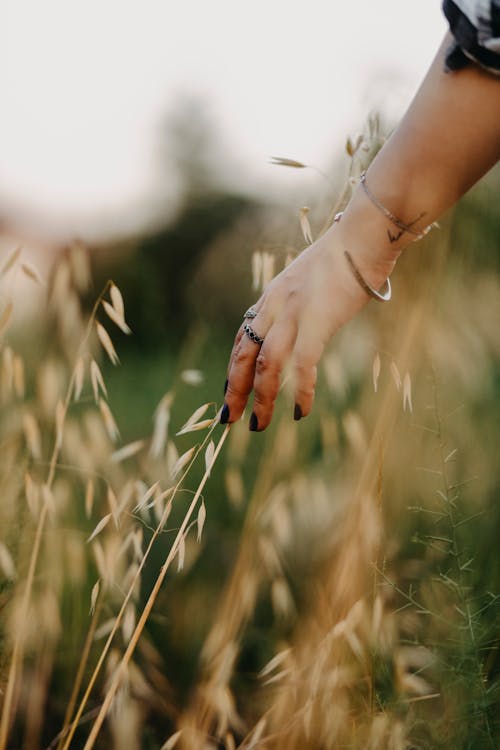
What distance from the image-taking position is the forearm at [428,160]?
20.5 inches

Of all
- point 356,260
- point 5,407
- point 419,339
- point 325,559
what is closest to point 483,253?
point 419,339

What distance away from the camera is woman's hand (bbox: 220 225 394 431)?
57cm

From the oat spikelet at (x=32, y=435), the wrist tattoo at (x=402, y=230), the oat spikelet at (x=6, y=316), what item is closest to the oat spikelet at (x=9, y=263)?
the oat spikelet at (x=6, y=316)

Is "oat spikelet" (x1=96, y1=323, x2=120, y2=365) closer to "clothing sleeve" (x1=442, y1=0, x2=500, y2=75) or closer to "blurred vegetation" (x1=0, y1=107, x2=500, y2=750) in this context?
"blurred vegetation" (x1=0, y1=107, x2=500, y2=750)

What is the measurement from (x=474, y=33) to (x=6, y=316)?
0.46 m

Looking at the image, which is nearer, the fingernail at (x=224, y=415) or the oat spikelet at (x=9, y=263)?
the fingernail at (x=224, y=415)

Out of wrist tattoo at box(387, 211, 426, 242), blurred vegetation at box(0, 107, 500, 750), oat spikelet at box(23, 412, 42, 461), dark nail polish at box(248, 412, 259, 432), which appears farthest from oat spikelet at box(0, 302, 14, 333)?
wrist tattoo at box(387, 211, 426, 242)

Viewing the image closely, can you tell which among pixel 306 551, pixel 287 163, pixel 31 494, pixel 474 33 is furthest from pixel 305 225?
pixel 306 551

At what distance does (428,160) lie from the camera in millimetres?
538

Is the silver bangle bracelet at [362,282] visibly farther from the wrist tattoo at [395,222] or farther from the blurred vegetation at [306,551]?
the blurred vegetation at [306,551]

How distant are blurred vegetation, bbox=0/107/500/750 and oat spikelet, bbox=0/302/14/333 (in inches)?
0.5

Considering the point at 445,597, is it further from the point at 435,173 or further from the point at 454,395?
the point at 435,173

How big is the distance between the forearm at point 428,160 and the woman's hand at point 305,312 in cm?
2

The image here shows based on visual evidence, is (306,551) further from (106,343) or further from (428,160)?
(428,160)
